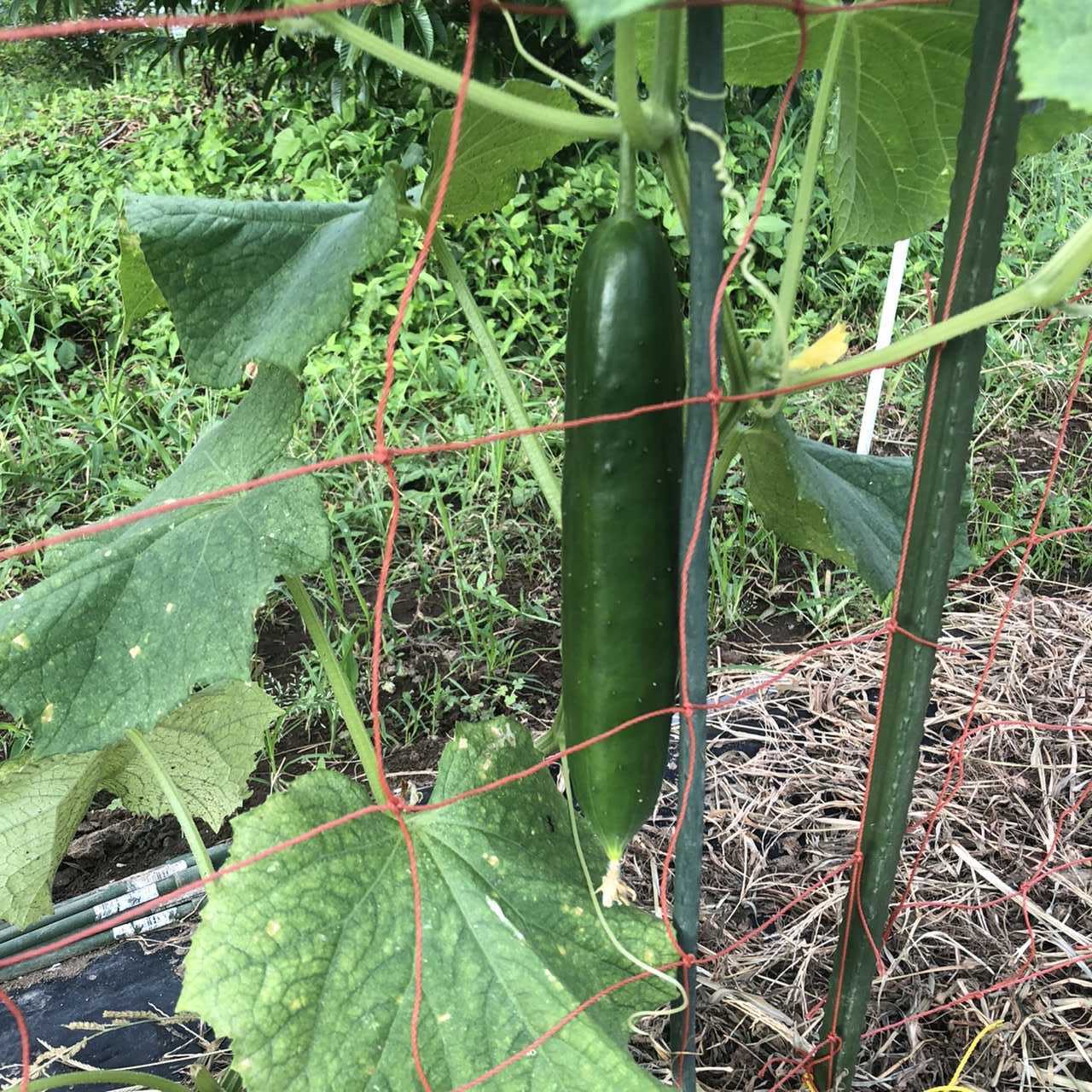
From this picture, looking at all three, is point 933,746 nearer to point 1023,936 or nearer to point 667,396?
point 1023,936

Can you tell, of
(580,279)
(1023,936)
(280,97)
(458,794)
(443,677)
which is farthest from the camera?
(280,97)

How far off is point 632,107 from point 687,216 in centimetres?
10

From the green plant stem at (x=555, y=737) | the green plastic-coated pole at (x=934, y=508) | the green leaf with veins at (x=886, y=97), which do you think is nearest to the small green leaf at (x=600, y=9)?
the green plastic-coated pole at (x=934, y=508)

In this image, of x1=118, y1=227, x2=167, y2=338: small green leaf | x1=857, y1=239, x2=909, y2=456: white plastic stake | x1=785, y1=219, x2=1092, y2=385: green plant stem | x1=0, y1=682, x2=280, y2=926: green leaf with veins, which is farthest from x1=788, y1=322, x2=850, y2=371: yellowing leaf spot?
x1=857, y1=239, x2=909, y2=456: white plastic stake

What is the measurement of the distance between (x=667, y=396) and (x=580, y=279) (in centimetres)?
11

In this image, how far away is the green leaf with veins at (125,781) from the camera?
46.8 inches

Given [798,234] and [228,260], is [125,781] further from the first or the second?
[798,234]

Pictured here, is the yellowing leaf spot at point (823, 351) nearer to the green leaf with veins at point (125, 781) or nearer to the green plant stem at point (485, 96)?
the green plant stem at point (485, 96)

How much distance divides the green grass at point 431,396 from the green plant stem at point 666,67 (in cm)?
107

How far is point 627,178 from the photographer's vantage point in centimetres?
70

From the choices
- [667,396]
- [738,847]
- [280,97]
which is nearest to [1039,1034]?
[738,847]

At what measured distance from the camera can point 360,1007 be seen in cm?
82

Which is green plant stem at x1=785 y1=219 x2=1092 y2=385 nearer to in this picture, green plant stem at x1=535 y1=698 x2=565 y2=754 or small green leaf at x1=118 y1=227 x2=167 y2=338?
green plant stem at x1=535 y1=698 x2=565 y2=754

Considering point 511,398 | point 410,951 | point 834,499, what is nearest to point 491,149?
point 511,398
